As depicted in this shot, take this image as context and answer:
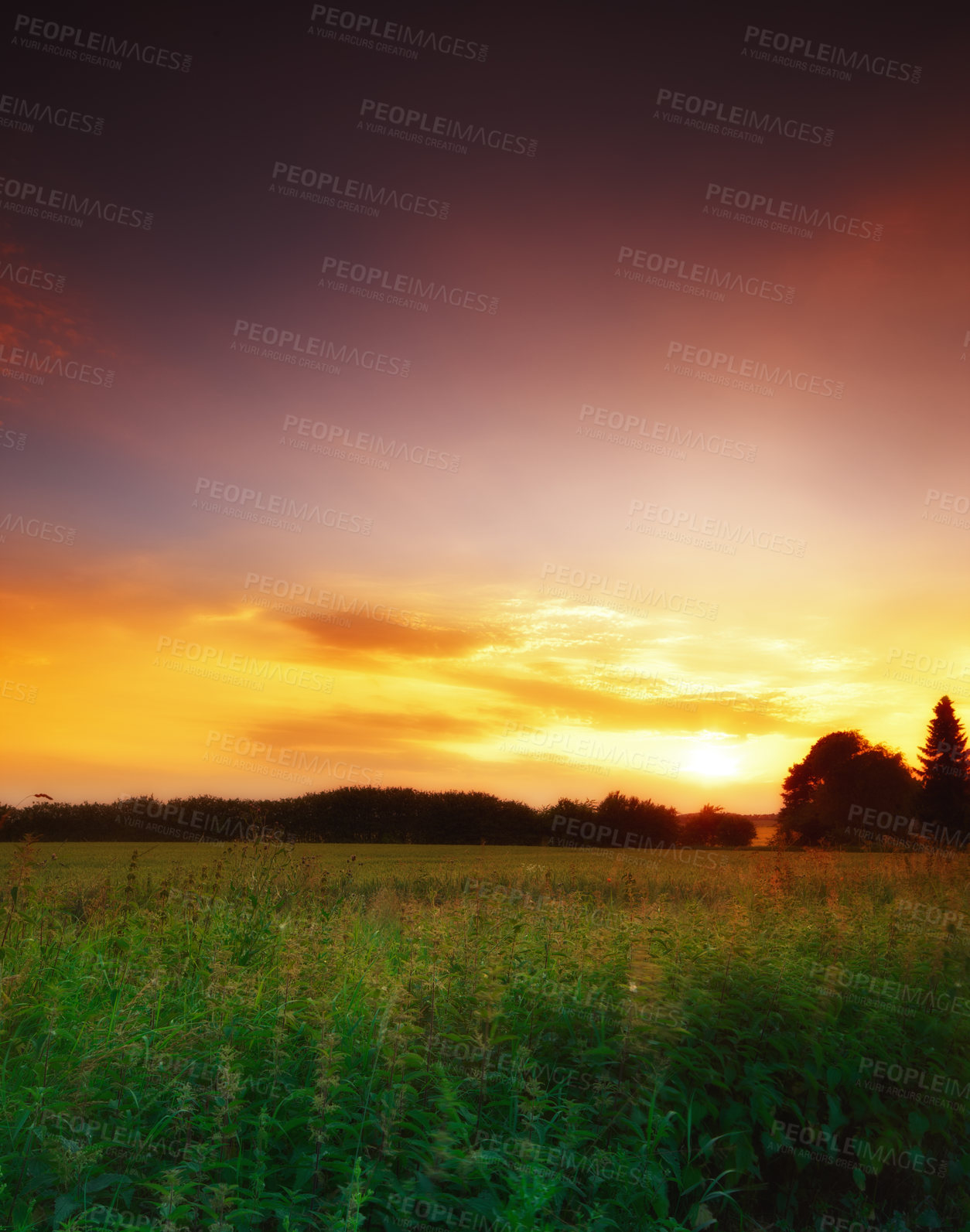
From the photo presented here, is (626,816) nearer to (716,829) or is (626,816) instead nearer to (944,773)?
(716,829)

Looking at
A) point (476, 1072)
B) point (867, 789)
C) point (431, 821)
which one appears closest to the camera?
point (476, 1072)

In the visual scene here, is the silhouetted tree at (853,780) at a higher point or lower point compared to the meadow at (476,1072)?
higher

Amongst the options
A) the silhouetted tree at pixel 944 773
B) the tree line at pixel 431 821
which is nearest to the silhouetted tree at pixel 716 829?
the tree line at pixel 431 821

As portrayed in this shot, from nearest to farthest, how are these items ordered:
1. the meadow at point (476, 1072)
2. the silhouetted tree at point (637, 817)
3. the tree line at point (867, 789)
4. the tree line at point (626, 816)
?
the meadow at point (476, 1072), the tree line at point (626, 816), the silhouetted tree at point (637, 817), the tree line at point (867, 789)

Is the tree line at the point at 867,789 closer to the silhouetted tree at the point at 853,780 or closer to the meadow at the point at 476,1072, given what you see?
the silhouetted tree at the point at 853,780

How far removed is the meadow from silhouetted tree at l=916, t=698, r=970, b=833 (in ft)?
187

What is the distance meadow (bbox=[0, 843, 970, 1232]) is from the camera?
4.18m

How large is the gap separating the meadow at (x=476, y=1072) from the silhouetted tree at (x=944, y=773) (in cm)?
5699

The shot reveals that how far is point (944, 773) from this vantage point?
6244cm

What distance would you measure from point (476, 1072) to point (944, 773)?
227 ft

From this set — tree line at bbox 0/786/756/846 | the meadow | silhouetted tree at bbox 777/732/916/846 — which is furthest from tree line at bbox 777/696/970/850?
the meadow

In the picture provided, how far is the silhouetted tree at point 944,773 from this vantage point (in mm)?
59122

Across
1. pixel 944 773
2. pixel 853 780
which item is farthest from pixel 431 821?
pixel 944 773

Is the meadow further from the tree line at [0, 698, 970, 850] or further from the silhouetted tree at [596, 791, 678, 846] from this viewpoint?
the silhouetted tree at [596, 791, 678, 846]
